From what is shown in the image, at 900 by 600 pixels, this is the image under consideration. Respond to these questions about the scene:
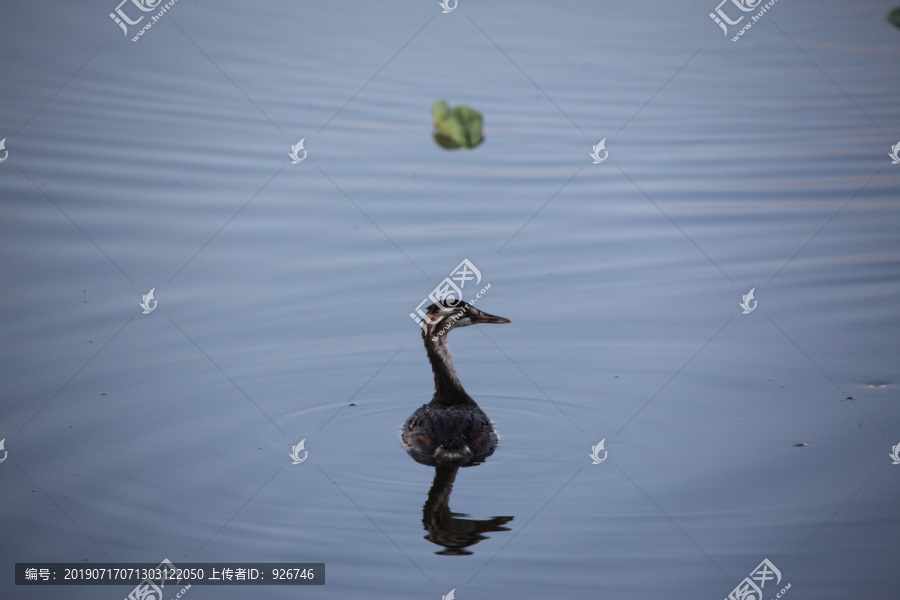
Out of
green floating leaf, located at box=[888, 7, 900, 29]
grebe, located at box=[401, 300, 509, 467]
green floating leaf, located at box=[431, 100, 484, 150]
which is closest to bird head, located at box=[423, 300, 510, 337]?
grebe, located at box=[401, 300, 509, 467]

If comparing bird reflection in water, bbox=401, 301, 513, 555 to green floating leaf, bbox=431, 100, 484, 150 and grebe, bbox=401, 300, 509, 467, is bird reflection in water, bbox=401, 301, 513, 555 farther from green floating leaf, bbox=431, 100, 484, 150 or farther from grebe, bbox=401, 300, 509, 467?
green floating leaf, bbox=431, 100, 484, 150

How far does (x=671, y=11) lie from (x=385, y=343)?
41.2ft

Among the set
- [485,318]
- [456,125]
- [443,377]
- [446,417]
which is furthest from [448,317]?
[456,125]

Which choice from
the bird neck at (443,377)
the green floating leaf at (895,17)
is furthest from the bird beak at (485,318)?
the green floating leaf at (895,17)

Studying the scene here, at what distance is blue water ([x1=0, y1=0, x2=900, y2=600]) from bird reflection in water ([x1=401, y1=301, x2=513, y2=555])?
0.14 m

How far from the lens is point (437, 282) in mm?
10555

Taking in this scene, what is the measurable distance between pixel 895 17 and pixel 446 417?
51.0ft

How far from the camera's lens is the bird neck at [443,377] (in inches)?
333

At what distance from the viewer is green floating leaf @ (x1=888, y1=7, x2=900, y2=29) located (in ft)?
64.4

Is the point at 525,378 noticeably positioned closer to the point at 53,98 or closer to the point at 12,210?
the point at 12,210

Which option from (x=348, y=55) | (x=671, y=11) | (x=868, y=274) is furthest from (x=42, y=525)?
(x=671, y=11)

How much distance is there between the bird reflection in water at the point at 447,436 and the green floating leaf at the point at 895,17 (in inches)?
556

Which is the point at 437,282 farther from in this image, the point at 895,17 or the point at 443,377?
the point at 895,17

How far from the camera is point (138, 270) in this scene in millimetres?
10820
